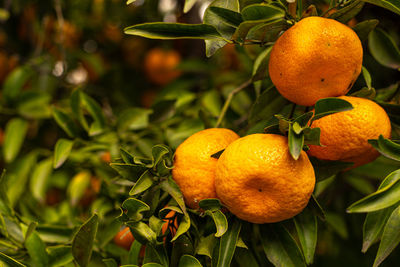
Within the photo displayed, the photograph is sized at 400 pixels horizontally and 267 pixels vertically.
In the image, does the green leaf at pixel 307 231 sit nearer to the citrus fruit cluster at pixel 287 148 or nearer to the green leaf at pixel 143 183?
the citrus fruit cluster at pixel 287 148

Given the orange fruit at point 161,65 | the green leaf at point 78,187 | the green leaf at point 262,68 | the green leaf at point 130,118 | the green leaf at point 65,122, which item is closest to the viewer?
the green leaf at point 262,68

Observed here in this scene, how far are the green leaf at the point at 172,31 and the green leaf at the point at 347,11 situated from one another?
0.18 metres

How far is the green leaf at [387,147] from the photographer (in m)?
0.54

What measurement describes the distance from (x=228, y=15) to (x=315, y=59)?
140mm

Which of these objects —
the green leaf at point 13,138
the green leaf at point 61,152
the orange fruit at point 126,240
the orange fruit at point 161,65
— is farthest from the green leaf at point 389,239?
the orange fruit at point 161,65

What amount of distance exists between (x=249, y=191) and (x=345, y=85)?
0.72ft

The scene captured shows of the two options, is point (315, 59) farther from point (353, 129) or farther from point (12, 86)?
point (12, 86)

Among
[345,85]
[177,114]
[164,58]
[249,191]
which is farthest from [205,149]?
[164,58]

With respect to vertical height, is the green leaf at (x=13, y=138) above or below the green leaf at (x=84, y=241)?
below

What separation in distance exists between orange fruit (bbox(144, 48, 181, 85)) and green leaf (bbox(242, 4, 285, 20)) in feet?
3.16

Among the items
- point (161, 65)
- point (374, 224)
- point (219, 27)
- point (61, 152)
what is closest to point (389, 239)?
point (374, 224)

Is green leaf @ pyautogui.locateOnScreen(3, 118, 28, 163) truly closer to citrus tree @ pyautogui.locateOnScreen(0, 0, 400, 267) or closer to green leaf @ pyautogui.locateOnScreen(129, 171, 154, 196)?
citrus tree @ pyautogui.locateOnScreen(0, 0, 400, 267)

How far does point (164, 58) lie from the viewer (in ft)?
5.13

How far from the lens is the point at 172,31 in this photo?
0.60 metres
